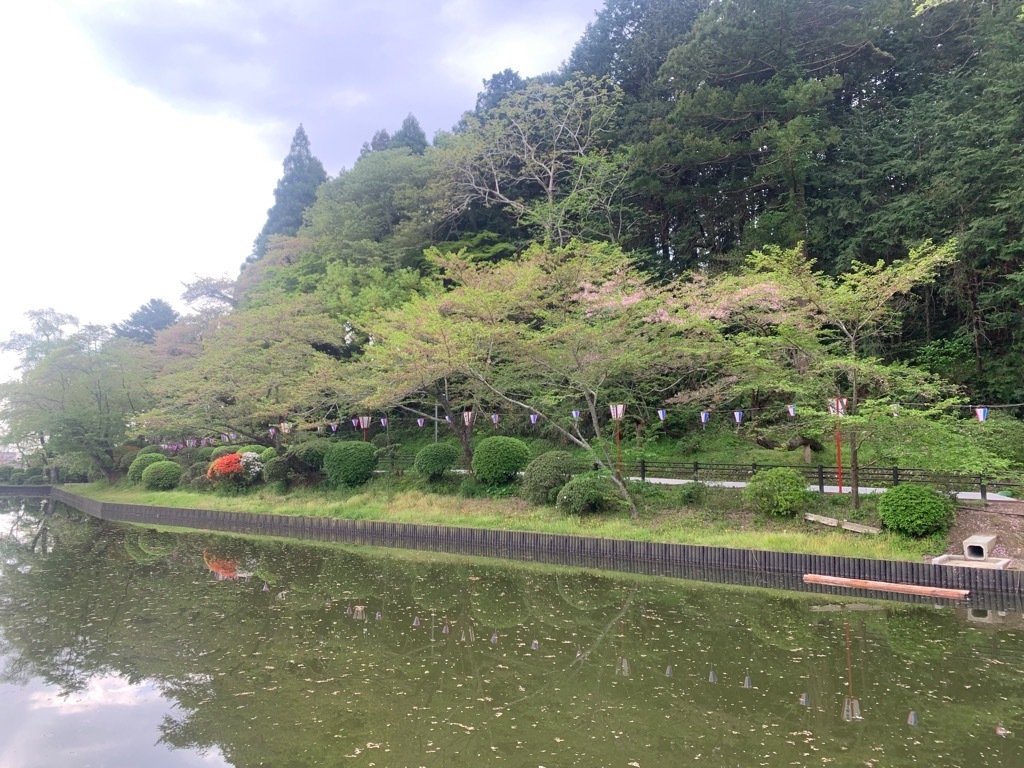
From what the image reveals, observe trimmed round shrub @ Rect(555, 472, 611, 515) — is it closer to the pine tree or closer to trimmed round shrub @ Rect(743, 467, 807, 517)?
trimmed round shrub @ Rect(743, 467, 807, 517)

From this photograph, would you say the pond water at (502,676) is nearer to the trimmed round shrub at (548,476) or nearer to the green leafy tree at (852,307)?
the trimmed round shrub at (548,476)

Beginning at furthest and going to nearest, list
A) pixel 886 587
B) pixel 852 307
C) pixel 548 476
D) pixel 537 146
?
pixel 537 146
pixel 548 476
pixel 852 307
pixel 886 587

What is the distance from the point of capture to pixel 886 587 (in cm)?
1005

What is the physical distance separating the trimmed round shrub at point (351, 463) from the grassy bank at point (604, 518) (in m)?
0.35

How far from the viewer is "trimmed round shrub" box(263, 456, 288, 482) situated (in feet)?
71.5

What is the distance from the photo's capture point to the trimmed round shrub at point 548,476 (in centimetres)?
1561

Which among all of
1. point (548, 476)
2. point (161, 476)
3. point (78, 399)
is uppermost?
point (78, 399)

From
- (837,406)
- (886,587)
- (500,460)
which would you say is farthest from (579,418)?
(886,587)

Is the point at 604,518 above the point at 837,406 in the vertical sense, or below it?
below

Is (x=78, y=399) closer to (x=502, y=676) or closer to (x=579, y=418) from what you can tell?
(x=579, y=418)

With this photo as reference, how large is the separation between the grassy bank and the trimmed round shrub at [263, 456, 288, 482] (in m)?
0.57

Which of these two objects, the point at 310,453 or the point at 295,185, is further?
the point at 295,185

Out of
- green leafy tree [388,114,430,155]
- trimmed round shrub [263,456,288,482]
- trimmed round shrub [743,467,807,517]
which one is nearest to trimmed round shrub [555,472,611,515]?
trimmed round shrub [743,467,807,517]

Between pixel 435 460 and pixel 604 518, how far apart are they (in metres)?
6.30
